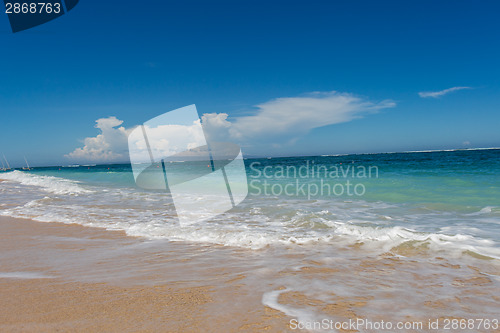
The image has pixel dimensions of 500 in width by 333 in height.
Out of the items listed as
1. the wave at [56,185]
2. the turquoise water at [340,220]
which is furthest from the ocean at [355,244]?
the wave at [56,185]

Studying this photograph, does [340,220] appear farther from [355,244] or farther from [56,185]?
[56,185]

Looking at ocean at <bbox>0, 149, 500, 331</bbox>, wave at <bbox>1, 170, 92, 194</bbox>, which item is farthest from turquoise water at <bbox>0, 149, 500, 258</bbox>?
wave at <bbox>1, 170, 92, 194</bbox>

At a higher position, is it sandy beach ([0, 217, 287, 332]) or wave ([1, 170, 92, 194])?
wave ([1, 170, 92, 194])

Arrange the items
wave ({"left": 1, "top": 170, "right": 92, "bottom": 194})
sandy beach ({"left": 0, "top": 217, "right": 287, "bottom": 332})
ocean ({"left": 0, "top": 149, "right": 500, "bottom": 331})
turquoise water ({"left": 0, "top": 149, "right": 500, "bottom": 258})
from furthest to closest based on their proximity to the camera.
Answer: wave ({"left": 1, "top": 170, "right": 92, "bottom": 194}) < turquoise water ({"left": 0, "top": 149, "right": 500, "bottom": 258}) < ocean ({"left": 0, "top": 149, "right": 500, "bottom": 331}) < sandy beach ({"left": 0, "top": 217, "right": 287, "bottom": 332})

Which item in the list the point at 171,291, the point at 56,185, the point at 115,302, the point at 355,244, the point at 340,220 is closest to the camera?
the point at 115,302

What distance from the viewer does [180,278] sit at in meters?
3.71

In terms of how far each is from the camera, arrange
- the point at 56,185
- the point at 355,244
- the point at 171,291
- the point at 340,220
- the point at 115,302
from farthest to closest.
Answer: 1. the point at 56,185
2. the point at 340,220
3. the point at 355,244
4. the point at 171,291
5. the point at 115,302

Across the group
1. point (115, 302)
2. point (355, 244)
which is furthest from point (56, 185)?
point (355, 244)

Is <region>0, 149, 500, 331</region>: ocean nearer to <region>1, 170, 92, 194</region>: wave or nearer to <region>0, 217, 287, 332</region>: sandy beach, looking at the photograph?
<region>0, 217, 287, 332</region>: sandy beach

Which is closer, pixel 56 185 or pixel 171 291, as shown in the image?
pixel 171 291

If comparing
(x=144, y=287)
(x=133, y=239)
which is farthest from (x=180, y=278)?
(x=133, y=239)

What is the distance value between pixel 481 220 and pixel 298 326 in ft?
23.4

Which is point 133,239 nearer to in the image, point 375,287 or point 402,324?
point 375,287

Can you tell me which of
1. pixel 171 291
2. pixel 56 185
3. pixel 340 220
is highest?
pixel 56 185
